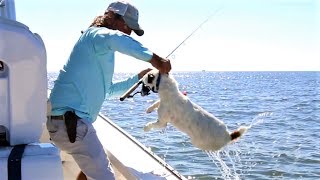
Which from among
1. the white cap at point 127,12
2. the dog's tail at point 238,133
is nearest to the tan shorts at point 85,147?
the white cap at point 127,12

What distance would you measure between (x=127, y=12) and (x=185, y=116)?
0.74m

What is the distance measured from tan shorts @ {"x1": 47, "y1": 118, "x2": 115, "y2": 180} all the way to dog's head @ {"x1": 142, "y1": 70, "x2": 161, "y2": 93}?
0.49m

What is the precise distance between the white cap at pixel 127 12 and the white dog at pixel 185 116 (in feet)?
1.28

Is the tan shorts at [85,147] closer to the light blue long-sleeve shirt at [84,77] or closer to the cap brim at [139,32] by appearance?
the light blue long-sleeve shirt at [84,77]

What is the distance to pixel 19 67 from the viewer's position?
200cm

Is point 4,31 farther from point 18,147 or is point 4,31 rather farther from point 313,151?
point 313,151

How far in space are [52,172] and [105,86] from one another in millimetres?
919

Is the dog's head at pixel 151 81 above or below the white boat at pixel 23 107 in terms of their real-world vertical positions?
above

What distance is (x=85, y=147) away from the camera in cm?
273

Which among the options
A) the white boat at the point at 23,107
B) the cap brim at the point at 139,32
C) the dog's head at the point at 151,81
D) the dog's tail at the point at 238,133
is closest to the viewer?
the white boat at the point at 23,107

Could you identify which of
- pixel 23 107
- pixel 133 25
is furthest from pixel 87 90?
pixel 23 107

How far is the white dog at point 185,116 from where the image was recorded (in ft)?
10.0

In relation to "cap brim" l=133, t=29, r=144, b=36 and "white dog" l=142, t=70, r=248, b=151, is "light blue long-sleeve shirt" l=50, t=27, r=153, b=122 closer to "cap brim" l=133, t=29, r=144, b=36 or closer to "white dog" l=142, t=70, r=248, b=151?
"cap brim" l=133, t=29, r=144, b=36

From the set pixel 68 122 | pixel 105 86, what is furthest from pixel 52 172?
pixel 105 86
